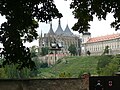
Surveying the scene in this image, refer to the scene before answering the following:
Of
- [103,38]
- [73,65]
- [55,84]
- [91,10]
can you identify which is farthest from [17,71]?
[103,38]

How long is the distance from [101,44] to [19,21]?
146596 millimetres

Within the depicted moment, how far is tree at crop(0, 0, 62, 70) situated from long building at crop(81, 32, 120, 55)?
131 meters

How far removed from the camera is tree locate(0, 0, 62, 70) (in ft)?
15.3

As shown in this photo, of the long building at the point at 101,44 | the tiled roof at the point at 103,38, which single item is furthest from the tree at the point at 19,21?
the tiled roof at the point at 103,38

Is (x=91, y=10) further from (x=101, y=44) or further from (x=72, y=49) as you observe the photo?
(x=72, y=49)

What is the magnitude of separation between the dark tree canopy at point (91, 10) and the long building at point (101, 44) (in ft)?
425

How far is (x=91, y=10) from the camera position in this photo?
622 centimetres

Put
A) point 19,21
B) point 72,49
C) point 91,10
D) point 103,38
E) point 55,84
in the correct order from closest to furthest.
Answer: point 19,21
point 91,10
point 55,84
point 72,49
point 103,38

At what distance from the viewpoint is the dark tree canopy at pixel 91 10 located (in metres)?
5.69

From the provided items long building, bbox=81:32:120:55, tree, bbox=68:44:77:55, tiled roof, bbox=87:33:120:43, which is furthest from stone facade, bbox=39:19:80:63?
tiled roof, bbox=87:33:120:43

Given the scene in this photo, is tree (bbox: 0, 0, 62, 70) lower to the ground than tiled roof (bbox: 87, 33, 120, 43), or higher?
lower

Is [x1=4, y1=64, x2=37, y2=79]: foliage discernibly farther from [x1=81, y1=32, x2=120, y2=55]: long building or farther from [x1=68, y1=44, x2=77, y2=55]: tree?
[x1=68, y1=44, x2=77, y2=55]: tree

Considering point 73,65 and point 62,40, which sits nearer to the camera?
point 73,65

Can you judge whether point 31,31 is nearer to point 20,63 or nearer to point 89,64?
point 20,63
